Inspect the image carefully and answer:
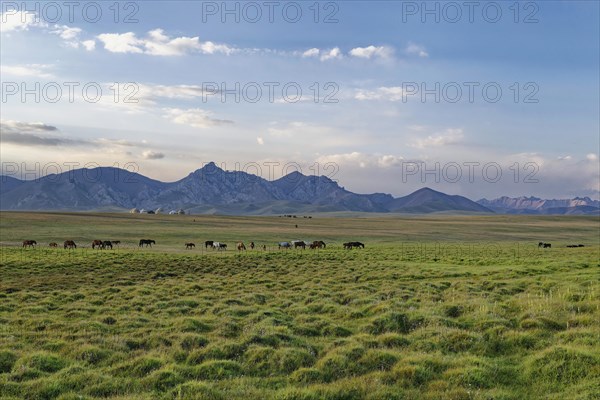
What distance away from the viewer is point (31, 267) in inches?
1420

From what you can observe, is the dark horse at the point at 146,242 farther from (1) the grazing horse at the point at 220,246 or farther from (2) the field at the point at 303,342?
(2) the field at the point at 303,342

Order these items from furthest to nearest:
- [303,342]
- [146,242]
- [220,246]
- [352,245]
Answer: [352,245]
[146,242]
[220,246]
[303,342]

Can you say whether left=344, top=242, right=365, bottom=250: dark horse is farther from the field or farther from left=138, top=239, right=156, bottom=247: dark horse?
the field

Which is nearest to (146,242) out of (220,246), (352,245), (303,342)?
(220,246)

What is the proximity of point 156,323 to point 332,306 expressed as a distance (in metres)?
7.64

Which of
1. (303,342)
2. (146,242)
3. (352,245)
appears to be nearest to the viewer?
(303,342)

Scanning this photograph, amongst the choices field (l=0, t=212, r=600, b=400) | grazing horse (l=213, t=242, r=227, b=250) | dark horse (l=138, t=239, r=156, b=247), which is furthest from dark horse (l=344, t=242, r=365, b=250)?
field (l=0, t=212, r=600, b=400)

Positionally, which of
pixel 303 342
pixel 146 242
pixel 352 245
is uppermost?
pixel 303 342

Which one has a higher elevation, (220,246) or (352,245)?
(220,246)

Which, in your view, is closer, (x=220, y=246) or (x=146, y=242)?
(x=220, y=246)

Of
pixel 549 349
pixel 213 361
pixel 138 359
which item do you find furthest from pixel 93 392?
pixel 549 349

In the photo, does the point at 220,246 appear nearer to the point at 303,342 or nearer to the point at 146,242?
the point at 146,242

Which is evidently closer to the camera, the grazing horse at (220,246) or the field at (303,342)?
the field at (303,342)

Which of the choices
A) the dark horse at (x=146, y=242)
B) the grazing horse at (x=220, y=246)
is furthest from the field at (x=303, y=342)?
the dark horse at (x=146, y=242)
